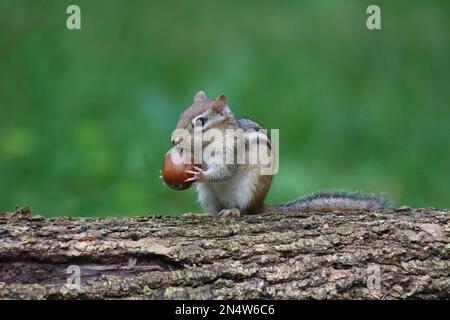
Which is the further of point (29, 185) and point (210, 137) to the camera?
point (29, 185)

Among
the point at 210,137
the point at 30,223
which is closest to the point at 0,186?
the point at 210,137

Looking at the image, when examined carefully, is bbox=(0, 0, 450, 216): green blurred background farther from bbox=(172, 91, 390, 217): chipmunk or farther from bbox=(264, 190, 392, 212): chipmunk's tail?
bbox=(264, 190, 392, 212): chipmunk's tail

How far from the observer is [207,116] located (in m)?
4.42

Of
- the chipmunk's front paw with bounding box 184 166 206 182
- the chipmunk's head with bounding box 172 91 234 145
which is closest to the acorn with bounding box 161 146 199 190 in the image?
the chipmunk's front paw with bounding box 184 166 206 182

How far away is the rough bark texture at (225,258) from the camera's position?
3.27 meters

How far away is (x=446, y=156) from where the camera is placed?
6410 millimetres

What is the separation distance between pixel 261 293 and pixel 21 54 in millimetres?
3320

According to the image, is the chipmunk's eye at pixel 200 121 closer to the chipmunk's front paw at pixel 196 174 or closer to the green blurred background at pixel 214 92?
the chipmunk's front paw at pixel 196 174

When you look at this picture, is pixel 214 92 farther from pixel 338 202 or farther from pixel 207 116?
pixel 338 202

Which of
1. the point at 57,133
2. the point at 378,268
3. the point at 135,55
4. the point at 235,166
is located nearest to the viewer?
the point at 378,268

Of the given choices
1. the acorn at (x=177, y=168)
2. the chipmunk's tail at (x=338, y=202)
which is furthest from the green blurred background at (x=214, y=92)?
the chipmunk's tail at (x=338, y=202)

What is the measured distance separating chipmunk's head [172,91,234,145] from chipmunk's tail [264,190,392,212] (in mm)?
458

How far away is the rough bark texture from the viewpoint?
129 inches
